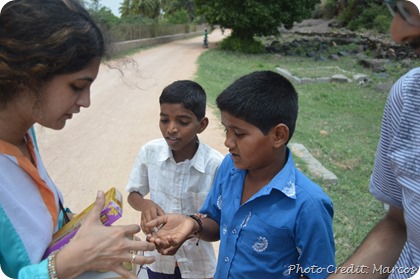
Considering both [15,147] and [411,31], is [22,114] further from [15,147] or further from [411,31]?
[411,31]

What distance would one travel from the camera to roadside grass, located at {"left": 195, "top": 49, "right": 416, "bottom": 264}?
4090 millimetres

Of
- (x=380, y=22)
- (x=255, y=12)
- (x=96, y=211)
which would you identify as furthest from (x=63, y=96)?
(x=380, y=22)

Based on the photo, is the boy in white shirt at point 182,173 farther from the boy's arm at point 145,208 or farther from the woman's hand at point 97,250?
the woman's hand at point 97,250

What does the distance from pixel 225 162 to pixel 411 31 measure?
1.16m

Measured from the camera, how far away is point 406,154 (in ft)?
4.18

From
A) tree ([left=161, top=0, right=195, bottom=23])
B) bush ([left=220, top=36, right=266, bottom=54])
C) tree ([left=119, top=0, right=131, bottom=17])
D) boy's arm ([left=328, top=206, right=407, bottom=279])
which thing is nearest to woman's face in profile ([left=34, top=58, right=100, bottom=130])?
boy's arm ([left=328, top=206, right=407, bottom=279])

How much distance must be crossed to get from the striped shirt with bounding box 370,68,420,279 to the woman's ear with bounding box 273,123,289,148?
21.7 inches

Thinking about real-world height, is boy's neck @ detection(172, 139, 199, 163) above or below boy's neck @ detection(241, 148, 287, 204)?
below

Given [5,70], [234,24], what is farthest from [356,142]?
[234,24]

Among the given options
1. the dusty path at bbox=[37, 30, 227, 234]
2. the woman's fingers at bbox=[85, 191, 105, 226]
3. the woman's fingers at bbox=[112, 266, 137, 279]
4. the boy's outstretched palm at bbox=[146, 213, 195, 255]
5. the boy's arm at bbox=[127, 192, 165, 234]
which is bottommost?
the dusty path at bbox=[37, 30, 227, 234]

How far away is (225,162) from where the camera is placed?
214 cm

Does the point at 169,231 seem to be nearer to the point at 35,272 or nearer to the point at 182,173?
the point at 182,173

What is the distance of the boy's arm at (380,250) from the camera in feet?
4.70

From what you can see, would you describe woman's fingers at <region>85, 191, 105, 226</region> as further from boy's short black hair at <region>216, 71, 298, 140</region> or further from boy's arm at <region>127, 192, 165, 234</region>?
boy's short black hair at <region>216, 71, 298, 140</region>
